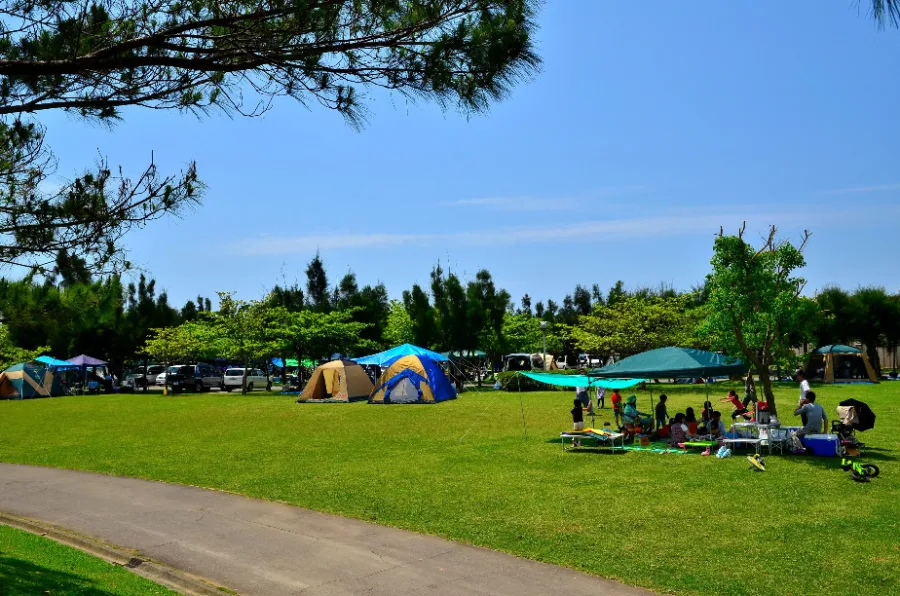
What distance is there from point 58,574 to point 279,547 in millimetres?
2016

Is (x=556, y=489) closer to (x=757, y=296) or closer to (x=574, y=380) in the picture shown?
(x=574, y=380)

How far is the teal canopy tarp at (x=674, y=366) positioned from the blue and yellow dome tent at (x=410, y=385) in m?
13.5

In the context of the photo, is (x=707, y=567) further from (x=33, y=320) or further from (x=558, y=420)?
(x=558, y=420)

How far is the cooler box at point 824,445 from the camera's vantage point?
1295 centimetres

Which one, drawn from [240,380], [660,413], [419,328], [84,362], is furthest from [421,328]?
[660,413]

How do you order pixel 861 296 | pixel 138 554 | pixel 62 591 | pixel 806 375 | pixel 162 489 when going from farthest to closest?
1. pixel 861 296
2. pixel 806 375
3. pixel 162 489
4. pixel 138 554
5. pixel 62 591

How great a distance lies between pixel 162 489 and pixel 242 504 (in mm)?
1812

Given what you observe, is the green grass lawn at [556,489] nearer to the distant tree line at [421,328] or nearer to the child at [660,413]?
the child at [660,413]

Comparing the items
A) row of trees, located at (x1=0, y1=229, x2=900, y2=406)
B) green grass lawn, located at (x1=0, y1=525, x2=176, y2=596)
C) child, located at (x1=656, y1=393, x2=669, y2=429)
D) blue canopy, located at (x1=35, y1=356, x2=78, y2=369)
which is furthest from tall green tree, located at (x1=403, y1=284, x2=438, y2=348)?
green grass lawn, located at (x1=0, y1=525, x2=176, y2=596)

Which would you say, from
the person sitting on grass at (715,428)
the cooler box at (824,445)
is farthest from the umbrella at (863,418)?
the person sitting on grass at (715,428)

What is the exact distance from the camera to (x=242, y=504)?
10.1m

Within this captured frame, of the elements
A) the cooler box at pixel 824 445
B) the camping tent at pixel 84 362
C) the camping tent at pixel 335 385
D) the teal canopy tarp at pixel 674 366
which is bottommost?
the cooler box at pixel 824 445

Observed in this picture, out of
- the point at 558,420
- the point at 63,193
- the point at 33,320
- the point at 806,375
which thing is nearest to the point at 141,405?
the point at 558,420

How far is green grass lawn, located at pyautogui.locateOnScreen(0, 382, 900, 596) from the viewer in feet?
A: 23.4
